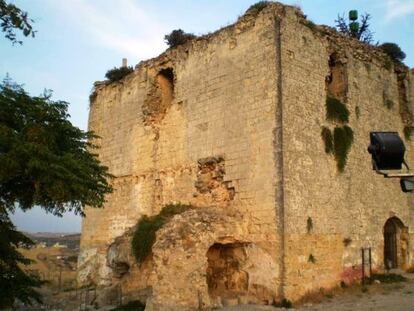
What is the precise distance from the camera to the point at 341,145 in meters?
13.3

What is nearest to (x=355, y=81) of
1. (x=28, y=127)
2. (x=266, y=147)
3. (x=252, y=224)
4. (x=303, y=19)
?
(x=303, y=19)

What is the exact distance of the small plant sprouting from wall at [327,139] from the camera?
12859 millimetres

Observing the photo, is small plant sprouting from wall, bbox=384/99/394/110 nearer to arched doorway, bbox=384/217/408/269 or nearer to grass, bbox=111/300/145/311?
arched doorway, bbox=384/217/408/269

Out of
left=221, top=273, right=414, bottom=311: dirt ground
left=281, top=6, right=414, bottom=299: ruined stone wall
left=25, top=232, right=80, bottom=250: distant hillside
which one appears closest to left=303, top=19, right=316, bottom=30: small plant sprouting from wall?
left=281, top=6, right=414, bottom=299: ruined stone wall

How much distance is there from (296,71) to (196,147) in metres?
3.52

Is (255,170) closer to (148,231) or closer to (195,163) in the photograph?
(195,163)

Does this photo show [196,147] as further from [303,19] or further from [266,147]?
[303,19]

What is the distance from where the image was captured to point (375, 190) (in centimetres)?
1444

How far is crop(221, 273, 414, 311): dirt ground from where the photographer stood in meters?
10.4

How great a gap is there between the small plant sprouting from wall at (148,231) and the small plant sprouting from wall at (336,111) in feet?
15.3

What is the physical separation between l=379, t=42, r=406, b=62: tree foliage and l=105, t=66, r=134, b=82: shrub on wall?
8.96 metres

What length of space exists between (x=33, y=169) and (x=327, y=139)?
8.04 metres

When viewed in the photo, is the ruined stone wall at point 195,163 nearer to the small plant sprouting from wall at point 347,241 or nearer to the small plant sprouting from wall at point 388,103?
the small plant sprouting from wall at point 347,241

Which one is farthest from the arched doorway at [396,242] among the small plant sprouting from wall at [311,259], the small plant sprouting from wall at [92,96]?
the small plant sprouting from wall at [92,96]
